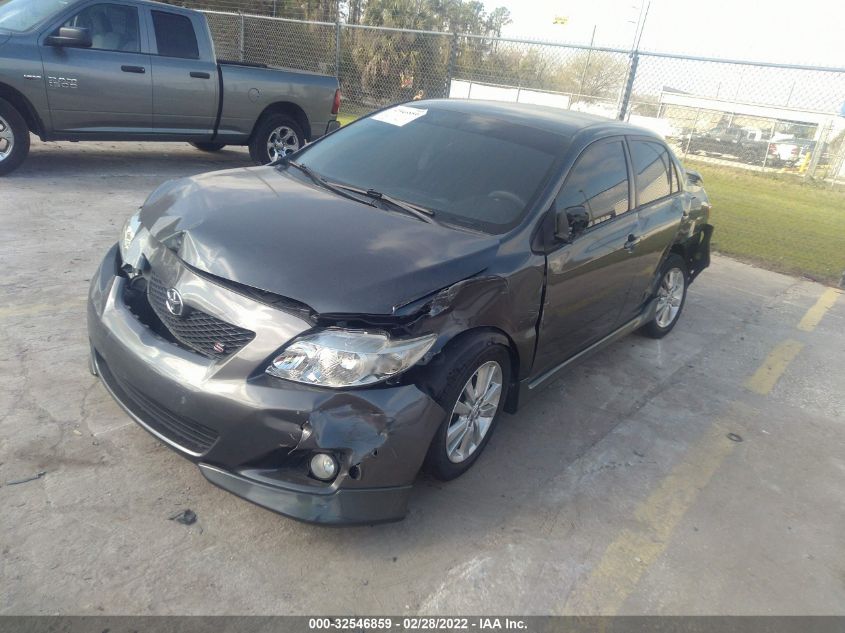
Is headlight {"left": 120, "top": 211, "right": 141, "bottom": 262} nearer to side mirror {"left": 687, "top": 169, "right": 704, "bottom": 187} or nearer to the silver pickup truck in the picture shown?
side mirror {"left": 687, "top": 169, "right": 704, "bottom": 187}

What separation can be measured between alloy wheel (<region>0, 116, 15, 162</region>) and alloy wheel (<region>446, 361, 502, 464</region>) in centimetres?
630

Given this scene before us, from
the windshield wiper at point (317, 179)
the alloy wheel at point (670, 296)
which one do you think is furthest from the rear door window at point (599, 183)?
the alloy wheel at point (670, 296)

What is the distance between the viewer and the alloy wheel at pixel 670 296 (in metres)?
5.20

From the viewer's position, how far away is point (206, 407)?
98.6 inches

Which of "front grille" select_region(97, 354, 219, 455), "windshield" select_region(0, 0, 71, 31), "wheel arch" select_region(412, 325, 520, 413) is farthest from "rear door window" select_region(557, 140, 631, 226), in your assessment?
"windshield" select_region(0, 0, 71, 31)

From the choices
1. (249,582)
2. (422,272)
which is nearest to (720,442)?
(422,272)

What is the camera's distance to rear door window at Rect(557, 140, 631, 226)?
368 centimetres

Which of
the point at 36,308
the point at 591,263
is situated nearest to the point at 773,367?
the point at 591,263

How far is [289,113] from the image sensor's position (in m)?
9.21

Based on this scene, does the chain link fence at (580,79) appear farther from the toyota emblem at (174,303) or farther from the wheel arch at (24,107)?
the toyota emblem at (174,303)

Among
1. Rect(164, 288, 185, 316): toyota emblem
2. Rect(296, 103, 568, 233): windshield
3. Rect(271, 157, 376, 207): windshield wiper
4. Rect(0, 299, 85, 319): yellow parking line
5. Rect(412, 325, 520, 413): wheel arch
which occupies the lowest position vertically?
Rect(0, 299, 85, 319): yellow parking line

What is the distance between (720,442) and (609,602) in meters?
1.77

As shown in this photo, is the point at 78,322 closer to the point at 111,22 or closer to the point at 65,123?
the point at 65,123

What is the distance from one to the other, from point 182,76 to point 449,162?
559 cm
